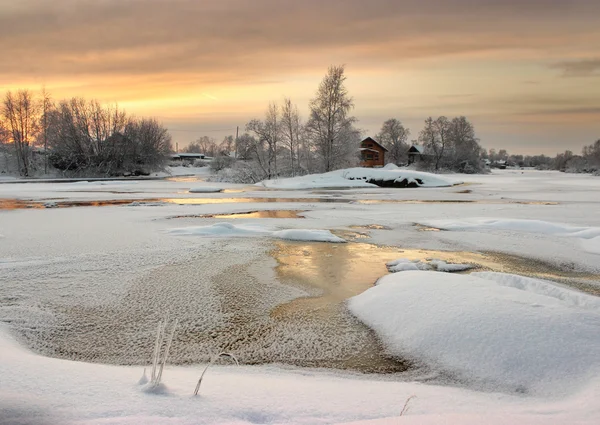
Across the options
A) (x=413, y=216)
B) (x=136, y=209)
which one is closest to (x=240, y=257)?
(x=413, y=216)

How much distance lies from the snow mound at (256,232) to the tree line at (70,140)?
180 ft

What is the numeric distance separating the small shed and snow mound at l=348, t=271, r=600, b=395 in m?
83.4

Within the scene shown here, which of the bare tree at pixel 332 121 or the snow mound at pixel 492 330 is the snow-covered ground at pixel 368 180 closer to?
the bare tree at pixel 332 121

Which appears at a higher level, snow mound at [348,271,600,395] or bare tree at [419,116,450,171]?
bare tree at [419,116,450,171]

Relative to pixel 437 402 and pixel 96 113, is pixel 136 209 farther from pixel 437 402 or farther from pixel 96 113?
pixel 96 113

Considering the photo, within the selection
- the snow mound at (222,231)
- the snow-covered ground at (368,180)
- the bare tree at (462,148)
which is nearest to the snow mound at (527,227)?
the snow mound at (222,231)

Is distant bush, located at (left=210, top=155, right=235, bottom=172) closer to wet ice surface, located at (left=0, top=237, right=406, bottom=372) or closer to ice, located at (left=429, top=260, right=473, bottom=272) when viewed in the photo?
wet ice surface, located at (left=0, top=237, right=406, bottom=372)

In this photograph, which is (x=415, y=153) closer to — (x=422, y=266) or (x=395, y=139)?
(x=395, y=139)

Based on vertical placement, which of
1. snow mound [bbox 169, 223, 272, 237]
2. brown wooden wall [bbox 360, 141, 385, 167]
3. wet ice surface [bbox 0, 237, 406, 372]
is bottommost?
wet ice surface [bbox 0, 237, 406, 372]

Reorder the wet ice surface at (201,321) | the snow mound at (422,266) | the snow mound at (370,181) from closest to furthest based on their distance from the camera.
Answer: the wet ice surface at (201,321)
the snow mound at (422,266)
the snow mound at (370,181)

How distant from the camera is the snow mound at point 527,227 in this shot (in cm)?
1057

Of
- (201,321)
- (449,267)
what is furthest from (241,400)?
(449,267)

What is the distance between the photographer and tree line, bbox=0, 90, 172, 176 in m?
58.4

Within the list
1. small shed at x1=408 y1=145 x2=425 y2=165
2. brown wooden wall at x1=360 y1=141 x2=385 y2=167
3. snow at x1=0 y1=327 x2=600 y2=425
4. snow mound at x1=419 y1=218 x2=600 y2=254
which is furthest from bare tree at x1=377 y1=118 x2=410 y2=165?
snow at x1=0 y1=327 x2=600 y2=425
